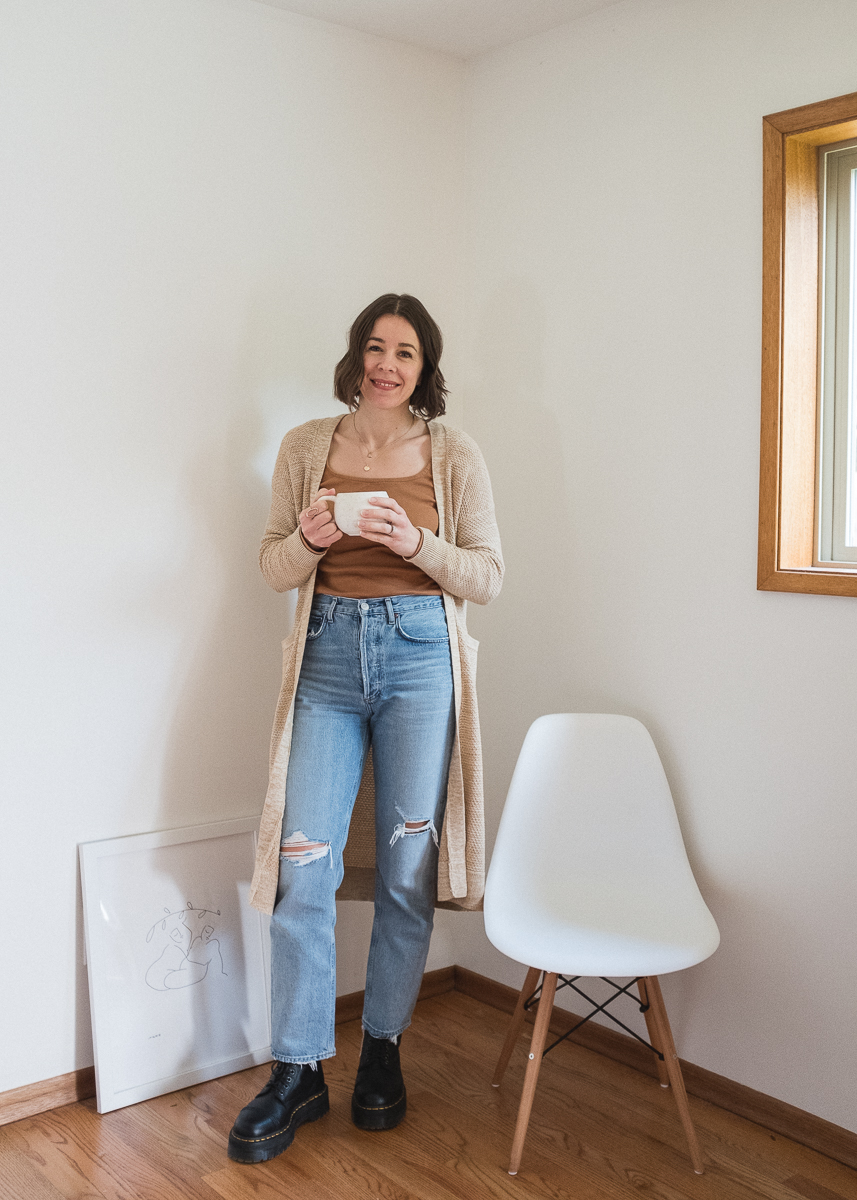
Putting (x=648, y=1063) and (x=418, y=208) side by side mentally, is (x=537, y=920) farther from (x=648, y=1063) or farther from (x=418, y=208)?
(x=418, y=208)

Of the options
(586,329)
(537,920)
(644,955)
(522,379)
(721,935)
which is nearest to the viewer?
(644,955)

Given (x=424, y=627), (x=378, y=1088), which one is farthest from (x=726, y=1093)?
(x=424, y=627)

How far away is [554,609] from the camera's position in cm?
248

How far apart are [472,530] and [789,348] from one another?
2.24 ft

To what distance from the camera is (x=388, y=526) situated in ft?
6.19

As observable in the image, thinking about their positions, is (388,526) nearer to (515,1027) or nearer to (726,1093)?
(515,1027)

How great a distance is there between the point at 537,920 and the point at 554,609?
76cm

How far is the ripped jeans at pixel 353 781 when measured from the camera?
6.57ft

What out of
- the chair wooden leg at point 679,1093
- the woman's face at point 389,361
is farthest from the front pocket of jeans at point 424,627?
the chair wooden leg at point 679,1093

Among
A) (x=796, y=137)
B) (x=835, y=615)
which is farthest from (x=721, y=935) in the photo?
(x=796, y=137)

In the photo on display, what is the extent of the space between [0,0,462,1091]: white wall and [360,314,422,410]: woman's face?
1.26 ft

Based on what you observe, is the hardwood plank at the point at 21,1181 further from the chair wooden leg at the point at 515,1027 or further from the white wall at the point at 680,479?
the white wall at the point at 680,479

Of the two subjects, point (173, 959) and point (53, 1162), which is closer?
point (53, 1162)

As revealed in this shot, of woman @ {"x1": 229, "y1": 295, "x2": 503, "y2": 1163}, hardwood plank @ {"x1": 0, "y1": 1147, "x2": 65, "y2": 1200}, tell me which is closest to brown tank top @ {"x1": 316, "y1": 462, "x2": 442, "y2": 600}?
woman @ {"x1": 229, "y1": 295, "x2": 503, "y2": 1163}
